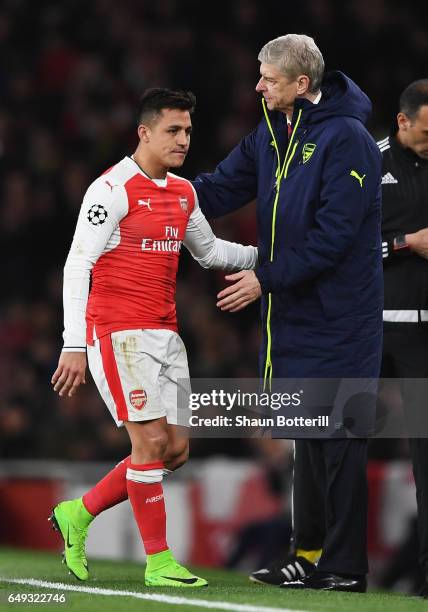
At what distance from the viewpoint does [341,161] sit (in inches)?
220

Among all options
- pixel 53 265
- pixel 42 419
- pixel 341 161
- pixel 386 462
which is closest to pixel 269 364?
pixel 341 161

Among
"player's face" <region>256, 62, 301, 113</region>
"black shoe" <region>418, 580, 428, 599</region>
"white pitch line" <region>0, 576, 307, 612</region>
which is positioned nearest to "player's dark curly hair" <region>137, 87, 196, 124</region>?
"player's face" <region>256, 62, 301, 113</region>

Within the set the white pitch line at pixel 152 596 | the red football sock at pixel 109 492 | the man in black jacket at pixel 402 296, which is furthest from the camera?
the man in black jacket at pixel 402 296

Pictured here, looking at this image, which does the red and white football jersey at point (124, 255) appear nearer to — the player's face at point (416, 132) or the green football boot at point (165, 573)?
the green football boot at point (165, 573)

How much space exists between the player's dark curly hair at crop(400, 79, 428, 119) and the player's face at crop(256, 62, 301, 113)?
525mm

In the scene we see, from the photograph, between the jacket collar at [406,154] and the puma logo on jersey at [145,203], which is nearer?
the puma logo on jersey at [145,203]

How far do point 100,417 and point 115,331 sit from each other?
5.90m

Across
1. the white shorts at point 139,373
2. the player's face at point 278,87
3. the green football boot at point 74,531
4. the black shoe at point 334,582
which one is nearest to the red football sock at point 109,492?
the green football boot at point 74,531

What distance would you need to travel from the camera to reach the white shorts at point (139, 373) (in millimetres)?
5520

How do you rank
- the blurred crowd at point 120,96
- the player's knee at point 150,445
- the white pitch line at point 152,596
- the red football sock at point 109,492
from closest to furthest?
the white pitch line at point 152,596 → the player's knee at point 150,445 → the red football sock at point 109,492 → the blurred crowd at point 120,96

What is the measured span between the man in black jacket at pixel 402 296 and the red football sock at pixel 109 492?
30.7 inches

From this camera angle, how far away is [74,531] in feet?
19.1

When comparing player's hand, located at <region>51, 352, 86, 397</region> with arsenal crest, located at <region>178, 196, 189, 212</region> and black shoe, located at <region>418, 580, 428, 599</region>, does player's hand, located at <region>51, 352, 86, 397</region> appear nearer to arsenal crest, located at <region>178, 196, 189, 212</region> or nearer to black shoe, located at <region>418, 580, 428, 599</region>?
arsenal crest, located at <region>178, 196, 189, 212</region>

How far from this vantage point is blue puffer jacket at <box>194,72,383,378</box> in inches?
219
